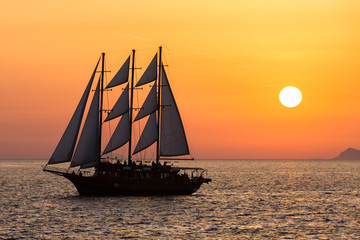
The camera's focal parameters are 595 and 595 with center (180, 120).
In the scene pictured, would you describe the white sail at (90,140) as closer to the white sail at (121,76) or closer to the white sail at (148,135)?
the white sail at (121,76)

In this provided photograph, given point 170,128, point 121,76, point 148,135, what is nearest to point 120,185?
point 148,135

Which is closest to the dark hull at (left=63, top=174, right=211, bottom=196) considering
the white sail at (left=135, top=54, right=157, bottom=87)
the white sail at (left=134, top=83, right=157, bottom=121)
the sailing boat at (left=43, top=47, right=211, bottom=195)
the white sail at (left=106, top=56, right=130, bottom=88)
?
the sailing boat at (left=43, top=47, right=211, bottom=195)

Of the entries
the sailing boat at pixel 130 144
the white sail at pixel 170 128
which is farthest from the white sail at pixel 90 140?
the white sail at pixel 170 128

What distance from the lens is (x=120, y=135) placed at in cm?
8100

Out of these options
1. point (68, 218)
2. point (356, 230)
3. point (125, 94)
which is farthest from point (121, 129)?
point (356, 230)

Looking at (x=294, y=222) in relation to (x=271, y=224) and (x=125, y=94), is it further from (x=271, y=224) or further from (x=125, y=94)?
(x=125, y=94)

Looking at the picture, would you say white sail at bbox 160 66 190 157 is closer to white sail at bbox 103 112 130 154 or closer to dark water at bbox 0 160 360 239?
white sail at bbox 103 112 130 154

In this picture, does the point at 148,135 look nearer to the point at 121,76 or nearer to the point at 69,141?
the point at 121,76

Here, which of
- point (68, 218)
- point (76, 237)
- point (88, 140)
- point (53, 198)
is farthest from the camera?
point (53, 198)

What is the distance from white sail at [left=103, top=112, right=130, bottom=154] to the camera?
7981 centimetres

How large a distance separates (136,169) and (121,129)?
585 centimetres

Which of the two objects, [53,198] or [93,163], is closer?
[93,163]

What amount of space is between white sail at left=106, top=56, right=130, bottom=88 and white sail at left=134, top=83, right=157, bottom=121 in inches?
156

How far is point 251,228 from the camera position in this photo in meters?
57.5
